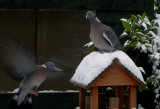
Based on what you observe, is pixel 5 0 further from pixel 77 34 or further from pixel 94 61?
pixel 94 61

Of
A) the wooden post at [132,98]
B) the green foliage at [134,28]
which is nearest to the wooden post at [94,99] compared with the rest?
the wooden post at [132,98]

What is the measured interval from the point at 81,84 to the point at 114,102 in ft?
1.07

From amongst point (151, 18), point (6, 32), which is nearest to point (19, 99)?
point (6, 32)

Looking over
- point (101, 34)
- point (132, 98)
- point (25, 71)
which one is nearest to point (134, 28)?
point (101, 34)

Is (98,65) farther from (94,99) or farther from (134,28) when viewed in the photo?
(134,28)

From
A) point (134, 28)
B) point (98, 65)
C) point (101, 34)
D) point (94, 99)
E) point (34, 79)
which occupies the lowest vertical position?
point (94, 99)

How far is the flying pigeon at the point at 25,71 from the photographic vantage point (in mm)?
2945

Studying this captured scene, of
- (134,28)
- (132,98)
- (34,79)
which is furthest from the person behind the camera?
(134,28)

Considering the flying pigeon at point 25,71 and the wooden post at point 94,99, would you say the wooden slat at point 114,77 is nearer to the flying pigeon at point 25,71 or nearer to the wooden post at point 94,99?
the wooden post at point 94,99

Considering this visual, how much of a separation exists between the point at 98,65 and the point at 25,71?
616mm

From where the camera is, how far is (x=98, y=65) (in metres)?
3.06

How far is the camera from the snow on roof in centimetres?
304

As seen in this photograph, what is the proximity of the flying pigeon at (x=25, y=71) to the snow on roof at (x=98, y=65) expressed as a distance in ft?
0.96

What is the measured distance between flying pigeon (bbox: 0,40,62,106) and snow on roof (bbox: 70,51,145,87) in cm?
29
